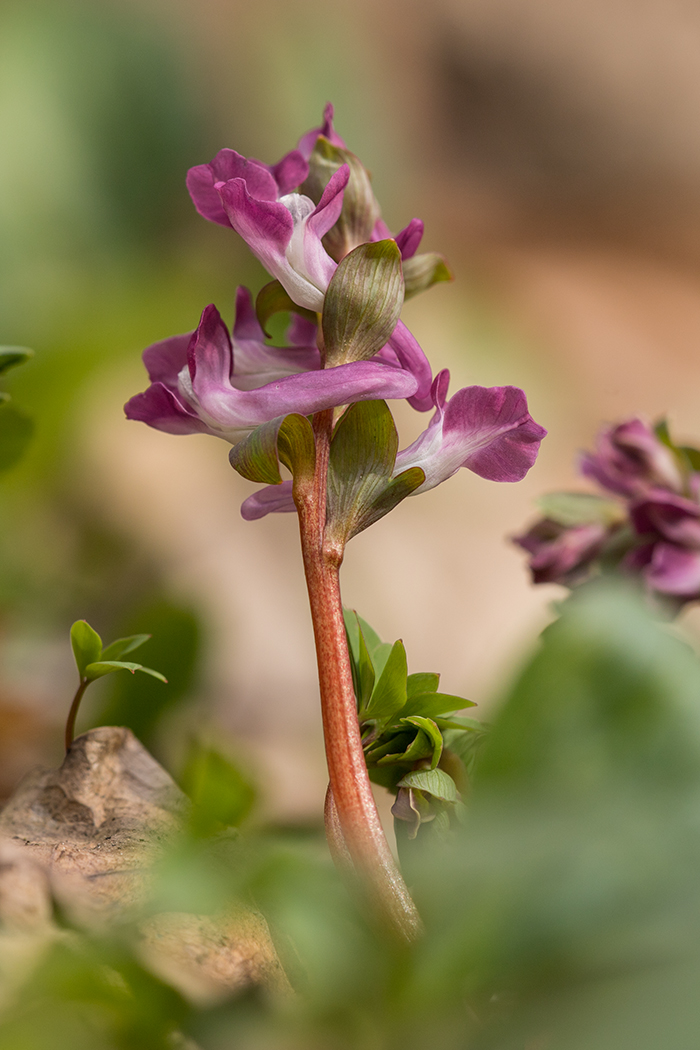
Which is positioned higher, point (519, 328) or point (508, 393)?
point (519, 328)

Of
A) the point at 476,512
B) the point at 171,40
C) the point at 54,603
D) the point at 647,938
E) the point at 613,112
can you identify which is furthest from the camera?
the point at 613,112

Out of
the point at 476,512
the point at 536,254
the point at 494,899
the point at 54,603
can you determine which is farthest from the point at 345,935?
the point at 536,254

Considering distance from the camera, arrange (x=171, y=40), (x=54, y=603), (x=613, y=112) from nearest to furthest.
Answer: (x=54, y=603) < (x=171, y=40) < (x=613, y=112)

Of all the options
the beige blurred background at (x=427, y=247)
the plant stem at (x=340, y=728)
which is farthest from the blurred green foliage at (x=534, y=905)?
the beige blurred background at (x=427, y=247)

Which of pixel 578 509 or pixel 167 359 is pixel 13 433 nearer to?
pixel 167 359

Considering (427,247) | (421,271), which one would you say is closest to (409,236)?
(421,271)

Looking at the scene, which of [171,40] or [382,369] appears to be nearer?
[382,369]

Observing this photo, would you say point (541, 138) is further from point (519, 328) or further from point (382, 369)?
point (382, 369)

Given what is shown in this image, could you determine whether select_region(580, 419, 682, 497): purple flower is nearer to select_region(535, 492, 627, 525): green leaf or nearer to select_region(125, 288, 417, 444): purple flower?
select_region(535, 492, 627, 525): green leaf
